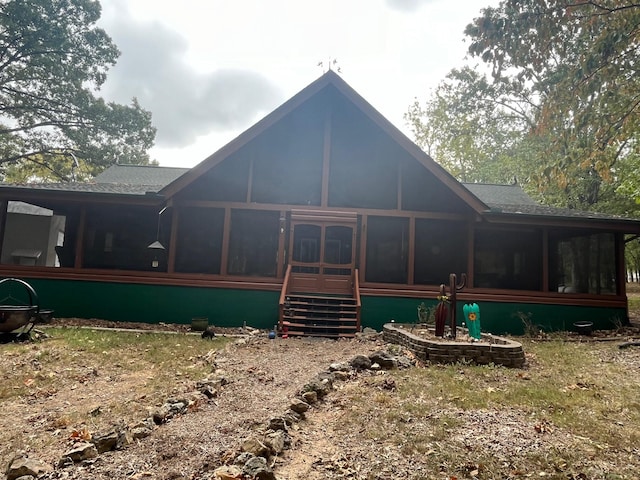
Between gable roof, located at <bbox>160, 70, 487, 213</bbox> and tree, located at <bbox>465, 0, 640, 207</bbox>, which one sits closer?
tree, located at <bbox>465, 0, 640, 207</bbox>

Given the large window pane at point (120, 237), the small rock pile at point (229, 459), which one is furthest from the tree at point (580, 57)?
the large window pane at point (120, 237)

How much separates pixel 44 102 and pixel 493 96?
26339mm

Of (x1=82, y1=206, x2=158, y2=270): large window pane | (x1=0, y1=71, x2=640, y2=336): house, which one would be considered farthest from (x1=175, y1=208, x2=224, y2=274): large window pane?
(x1=82, y1=206, x2=158, y2=270): large window pane

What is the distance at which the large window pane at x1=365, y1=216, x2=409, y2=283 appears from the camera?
1222cm

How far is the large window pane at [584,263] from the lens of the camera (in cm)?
1157

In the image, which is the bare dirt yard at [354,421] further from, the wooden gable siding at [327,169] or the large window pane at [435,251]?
the large window pane at [435,251]

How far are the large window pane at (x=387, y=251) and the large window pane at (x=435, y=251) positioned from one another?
0.63 metres

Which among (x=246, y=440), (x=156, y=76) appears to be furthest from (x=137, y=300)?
(x=156, y=76)

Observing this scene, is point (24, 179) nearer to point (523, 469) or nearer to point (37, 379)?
point (37, 379)

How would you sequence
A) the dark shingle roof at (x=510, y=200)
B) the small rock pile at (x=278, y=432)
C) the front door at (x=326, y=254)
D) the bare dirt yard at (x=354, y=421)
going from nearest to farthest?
the small rock pile at (x=278, y=432) → the bare dirt yard at (x=354, y=421) → the front door at (x=326, y=254) → the dark shingle roof at (x=510, y=200)

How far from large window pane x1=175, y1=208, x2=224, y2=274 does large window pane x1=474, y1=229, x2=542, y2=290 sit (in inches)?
322

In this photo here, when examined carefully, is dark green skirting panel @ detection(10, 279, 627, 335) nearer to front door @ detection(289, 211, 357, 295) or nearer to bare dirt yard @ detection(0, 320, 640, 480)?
front door @ detection(289, 211, 357, 295)

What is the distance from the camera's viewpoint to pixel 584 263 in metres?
12.0

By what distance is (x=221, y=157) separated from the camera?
10719mm
